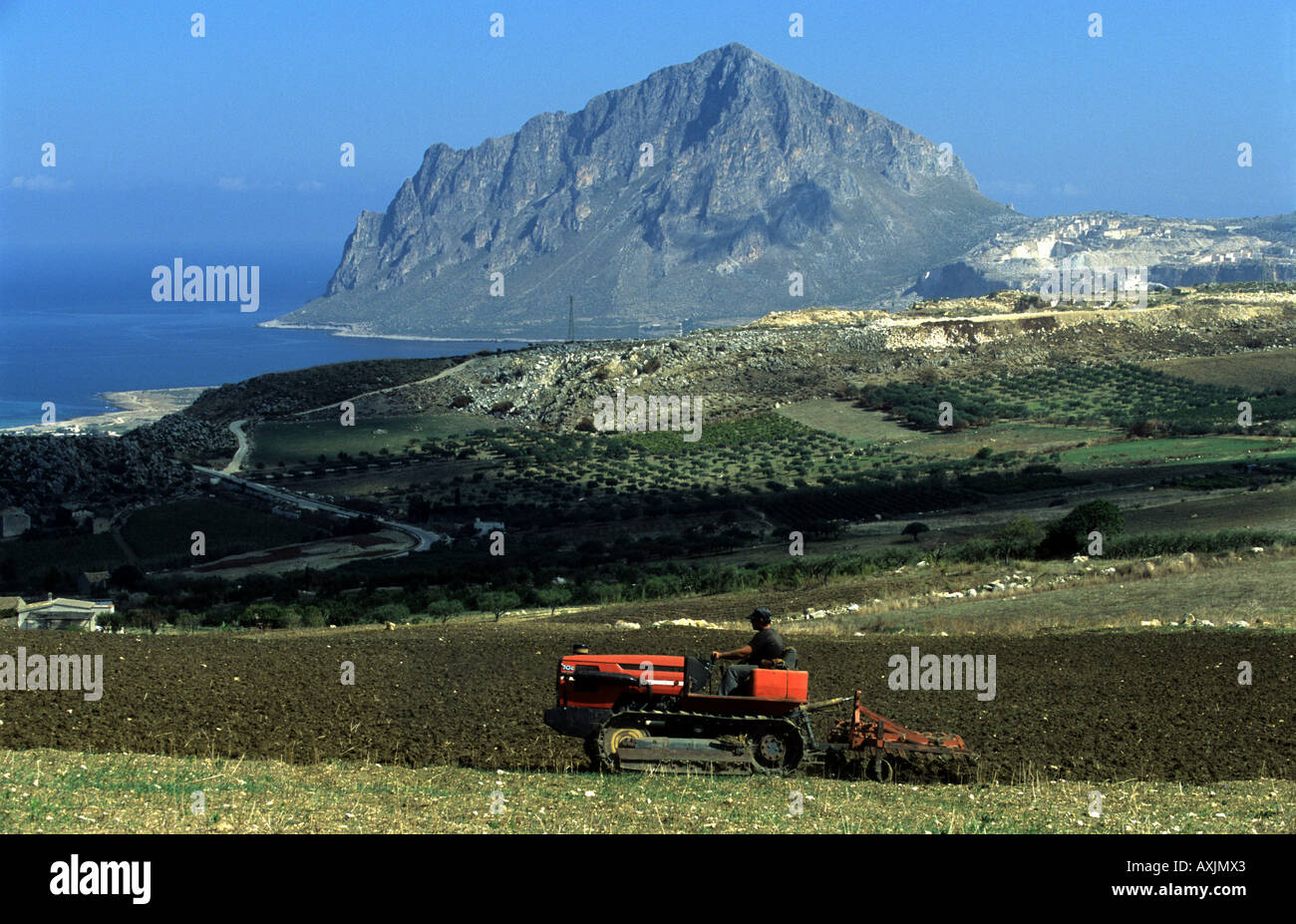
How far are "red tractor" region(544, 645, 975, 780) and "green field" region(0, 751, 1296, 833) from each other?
0.31 meters

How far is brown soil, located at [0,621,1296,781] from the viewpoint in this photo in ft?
49.3

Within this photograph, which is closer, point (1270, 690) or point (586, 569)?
point (1270, 690)

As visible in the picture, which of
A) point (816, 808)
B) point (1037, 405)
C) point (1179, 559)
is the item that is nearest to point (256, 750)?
point (816, 808)

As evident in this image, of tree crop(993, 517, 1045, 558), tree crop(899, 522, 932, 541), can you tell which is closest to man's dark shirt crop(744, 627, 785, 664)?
tree crop(993, 517, 1045, 558)

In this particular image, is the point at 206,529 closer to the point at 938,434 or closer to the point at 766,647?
the point at 938,434

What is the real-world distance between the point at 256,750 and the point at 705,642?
1051cm

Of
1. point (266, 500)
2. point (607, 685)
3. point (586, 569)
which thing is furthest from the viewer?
point (266, 500)

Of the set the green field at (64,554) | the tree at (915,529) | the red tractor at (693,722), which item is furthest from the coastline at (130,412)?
the red tractor at (693,722)

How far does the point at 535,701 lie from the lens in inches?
704

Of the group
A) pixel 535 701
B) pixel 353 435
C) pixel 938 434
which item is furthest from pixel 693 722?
pixel 353 435

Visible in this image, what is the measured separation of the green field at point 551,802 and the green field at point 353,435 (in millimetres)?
72192

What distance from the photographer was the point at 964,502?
5738cm

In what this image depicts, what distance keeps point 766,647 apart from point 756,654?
15 centimetres
